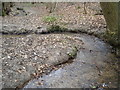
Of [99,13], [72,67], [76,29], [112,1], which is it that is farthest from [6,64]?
[99,13]

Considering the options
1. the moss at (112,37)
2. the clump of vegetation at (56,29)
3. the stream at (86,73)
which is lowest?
the stream at (86,73)

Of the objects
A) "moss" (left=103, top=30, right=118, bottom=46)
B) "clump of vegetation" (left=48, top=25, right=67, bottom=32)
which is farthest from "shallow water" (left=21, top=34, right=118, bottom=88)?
"clump of vegetation" (left=48, top=25, right=67, bottom=32)

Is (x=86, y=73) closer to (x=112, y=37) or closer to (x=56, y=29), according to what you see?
(x=112, y=37)

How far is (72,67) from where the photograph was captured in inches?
351

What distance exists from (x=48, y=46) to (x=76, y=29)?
4.75 m

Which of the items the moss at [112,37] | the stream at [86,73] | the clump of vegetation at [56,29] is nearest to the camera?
the stream at [86,73]

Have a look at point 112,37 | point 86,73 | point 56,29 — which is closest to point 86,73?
point 86,73

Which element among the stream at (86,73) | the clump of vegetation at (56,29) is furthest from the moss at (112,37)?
the clump of vegetation at (56,29)

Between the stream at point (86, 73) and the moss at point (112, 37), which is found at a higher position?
the moss at point (112, 37)

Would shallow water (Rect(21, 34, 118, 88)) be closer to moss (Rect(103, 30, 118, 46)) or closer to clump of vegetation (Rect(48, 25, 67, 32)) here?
moss (Rect(103, 30, 118, 46))

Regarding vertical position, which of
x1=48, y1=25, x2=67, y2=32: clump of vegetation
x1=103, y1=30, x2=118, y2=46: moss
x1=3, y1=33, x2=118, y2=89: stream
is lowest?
x1=3, y1=33, x2=118, y2=89: stream

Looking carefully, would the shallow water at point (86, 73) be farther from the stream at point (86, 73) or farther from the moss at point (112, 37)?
the moss at point (112, 37)

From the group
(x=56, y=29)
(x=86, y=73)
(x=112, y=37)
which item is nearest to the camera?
(x=86, y=73)

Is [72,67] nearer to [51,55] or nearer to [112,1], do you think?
[51,55]
